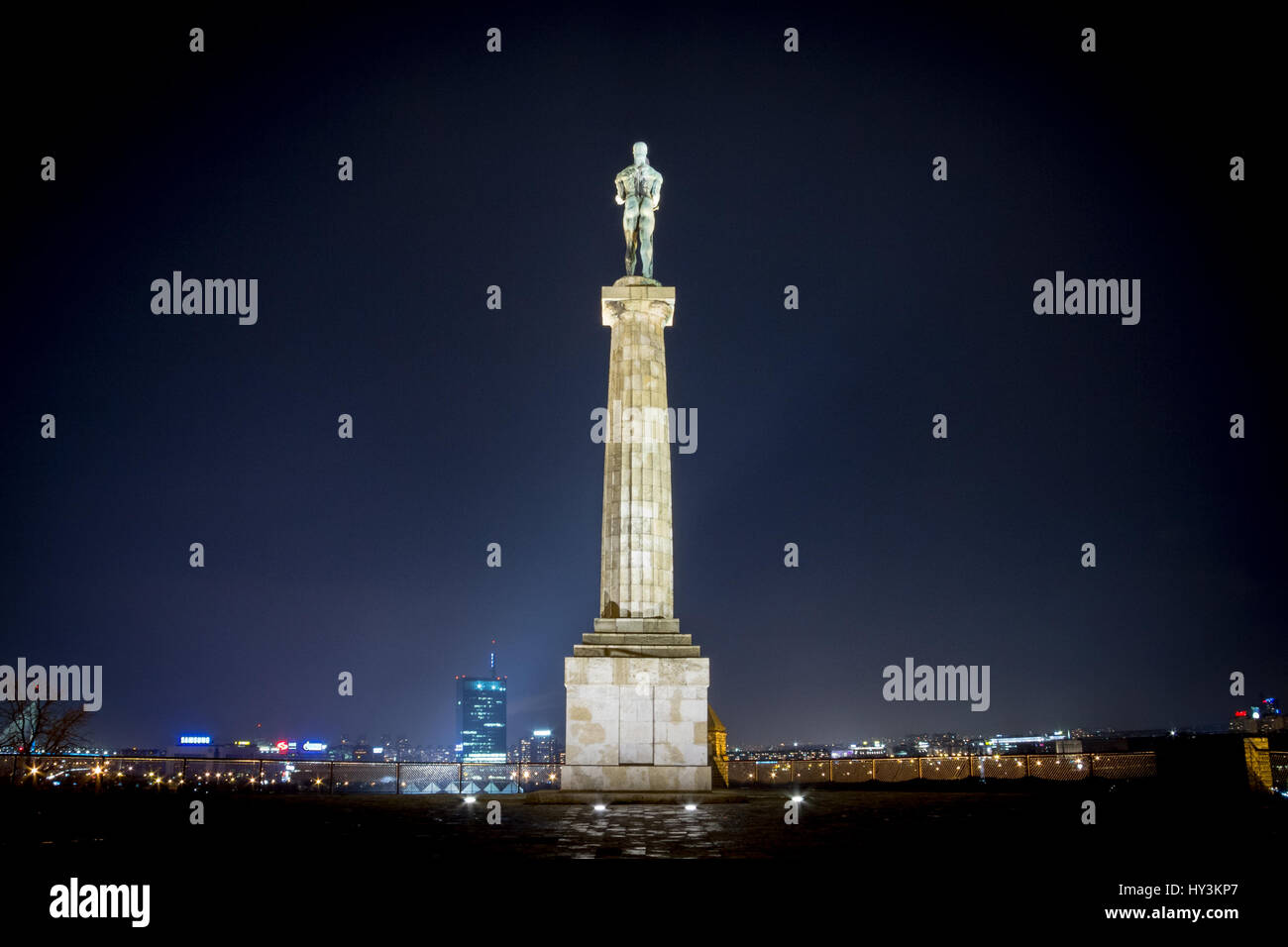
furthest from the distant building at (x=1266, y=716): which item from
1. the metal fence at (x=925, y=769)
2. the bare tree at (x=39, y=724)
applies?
the bare tree at (x=39, y=724)

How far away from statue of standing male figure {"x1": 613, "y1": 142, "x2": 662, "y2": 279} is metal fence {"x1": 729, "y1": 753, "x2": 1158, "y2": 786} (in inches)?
664

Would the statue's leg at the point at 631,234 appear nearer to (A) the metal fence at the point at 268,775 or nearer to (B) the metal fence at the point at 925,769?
(A) the metal fence at the point at 268,775

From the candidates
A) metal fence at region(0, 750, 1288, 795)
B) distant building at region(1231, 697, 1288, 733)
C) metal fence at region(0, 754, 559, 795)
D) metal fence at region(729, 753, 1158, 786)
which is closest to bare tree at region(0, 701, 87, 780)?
metal fence at region(0, 754, 559, 795)

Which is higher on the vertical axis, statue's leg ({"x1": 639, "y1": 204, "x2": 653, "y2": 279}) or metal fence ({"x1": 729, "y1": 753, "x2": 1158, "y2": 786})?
statue's leg ({"x1": 639, "y1": 204, "x2": 653, "y2": 279})

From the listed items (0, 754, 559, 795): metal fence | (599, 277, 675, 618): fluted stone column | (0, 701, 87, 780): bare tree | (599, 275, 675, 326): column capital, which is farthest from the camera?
(0, 701, 87, 780): bare tree

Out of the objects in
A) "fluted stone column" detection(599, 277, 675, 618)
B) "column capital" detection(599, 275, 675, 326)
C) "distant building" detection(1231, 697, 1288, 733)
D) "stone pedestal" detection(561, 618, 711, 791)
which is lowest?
"distant building" detection(1231, 697, 1288, 733)

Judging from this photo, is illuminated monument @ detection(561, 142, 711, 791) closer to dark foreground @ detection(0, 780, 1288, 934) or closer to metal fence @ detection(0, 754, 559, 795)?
dark foreground @ detection(0, 780, 1288, 934)

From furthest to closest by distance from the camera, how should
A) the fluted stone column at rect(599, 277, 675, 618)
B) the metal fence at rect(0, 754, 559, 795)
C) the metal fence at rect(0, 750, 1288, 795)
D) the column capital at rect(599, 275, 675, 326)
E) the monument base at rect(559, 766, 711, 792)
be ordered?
the metal fence at rect(0, 750, 1288, 795) → the metal fence at rect(0, 754, 559, 795) → the column capital at rect(599, 275, 675, 326) → the fluted stone column at rect(599, 277, 675, 618) → the monument base at rect(559, 766, 711, 792)

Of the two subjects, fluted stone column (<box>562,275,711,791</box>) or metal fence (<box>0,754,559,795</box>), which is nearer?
fluted stone column (<box>562,275,711,791</box>)

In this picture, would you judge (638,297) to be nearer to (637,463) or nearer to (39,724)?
(637,463)

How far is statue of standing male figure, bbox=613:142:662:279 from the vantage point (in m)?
22.3

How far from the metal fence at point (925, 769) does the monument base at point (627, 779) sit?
34.7 feet

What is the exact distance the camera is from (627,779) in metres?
18.7
